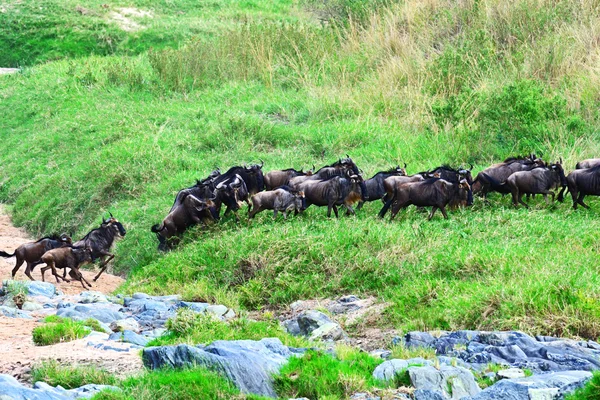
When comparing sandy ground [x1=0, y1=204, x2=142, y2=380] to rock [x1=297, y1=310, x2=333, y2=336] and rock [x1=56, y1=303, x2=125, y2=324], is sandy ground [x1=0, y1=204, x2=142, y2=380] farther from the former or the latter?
rock [x1=297, y1=310, x2=333, y2=336]

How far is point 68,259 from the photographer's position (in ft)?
43.2

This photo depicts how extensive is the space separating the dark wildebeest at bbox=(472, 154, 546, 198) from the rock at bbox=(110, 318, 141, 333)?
5717mm

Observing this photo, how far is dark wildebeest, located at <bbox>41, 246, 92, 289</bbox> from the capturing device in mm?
13055

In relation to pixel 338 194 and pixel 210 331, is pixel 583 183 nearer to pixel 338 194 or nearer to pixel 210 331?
pixel 338 194

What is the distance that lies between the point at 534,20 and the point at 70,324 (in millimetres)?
13948

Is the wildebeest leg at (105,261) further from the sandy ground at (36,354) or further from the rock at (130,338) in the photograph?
the rock at (130,338)

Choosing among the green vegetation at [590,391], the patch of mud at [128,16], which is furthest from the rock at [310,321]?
the patch of mud at [128,16]

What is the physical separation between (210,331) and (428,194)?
15.5 ft

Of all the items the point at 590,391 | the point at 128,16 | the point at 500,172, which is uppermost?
the point at 590,391

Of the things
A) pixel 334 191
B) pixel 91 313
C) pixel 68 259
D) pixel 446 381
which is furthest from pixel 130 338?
pixel 334 191

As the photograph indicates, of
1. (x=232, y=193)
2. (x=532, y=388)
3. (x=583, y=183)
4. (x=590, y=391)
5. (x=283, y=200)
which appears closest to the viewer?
(x=590, y=391)

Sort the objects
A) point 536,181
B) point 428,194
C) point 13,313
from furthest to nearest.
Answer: point 536,181 < point 428,194 < point 13,313

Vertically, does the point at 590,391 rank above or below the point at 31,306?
above

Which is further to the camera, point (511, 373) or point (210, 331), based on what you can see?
point (210, 331)
